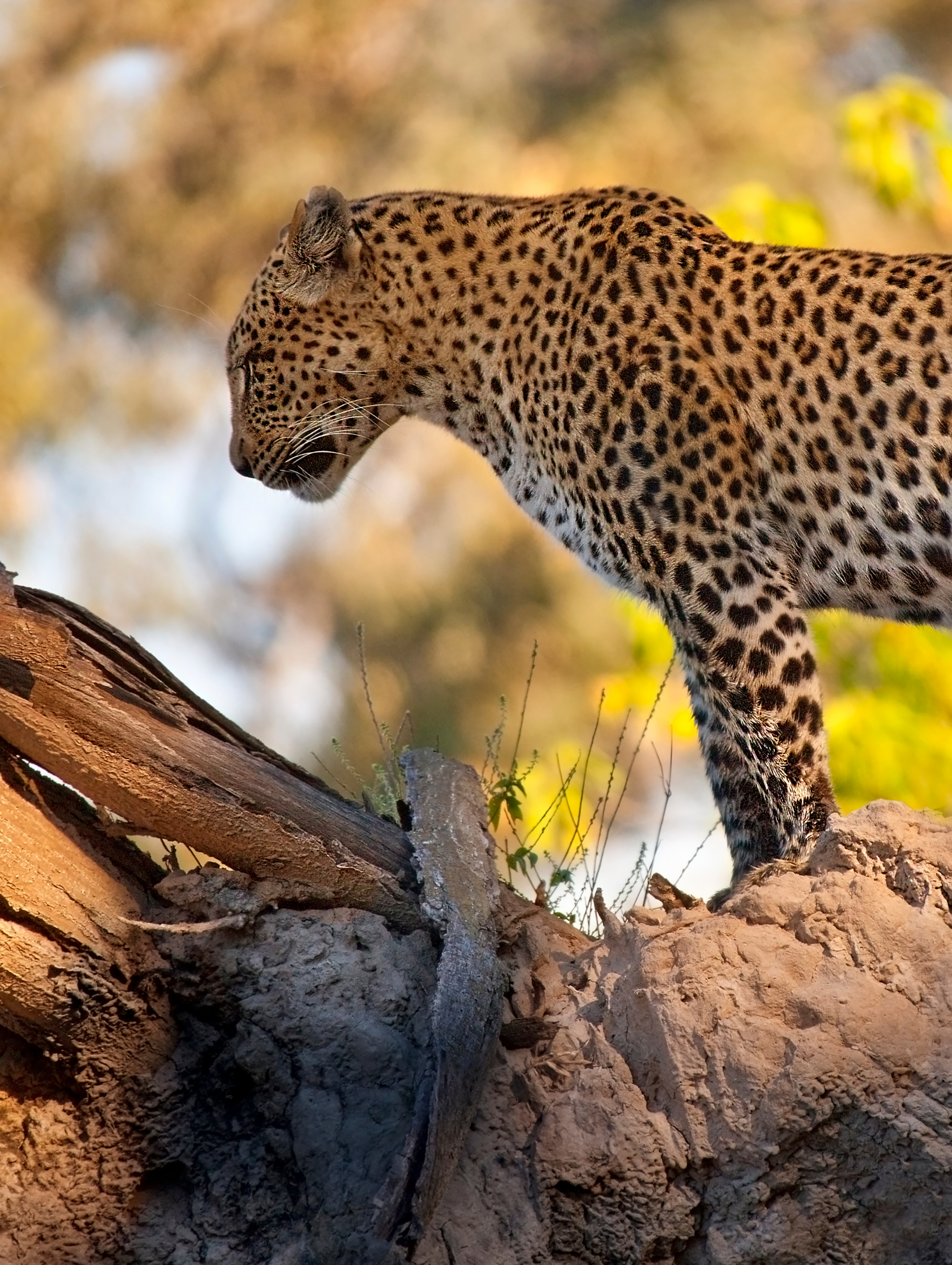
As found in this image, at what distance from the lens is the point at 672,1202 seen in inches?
198

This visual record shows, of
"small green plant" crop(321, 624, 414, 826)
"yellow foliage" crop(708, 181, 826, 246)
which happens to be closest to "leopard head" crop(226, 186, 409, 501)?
"small green plant" crop(321, 624, 414, 826)

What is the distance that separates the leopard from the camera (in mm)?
6496

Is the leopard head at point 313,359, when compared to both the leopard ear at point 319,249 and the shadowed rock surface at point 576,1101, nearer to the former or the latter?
the leopard ear at point 319,249

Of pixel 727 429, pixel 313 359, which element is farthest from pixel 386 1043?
pixel 313 359

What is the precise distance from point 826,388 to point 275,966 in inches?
120

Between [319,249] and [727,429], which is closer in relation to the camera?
[727,429]

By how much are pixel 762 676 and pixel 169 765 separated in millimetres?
2251

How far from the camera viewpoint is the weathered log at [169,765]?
5199 mm

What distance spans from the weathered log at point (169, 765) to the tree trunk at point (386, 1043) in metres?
0.01

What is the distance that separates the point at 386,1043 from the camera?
209 inches

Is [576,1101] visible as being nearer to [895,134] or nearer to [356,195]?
[895,134]

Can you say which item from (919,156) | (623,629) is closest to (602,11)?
(623,629)

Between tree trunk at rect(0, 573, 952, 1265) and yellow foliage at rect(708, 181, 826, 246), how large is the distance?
511cm

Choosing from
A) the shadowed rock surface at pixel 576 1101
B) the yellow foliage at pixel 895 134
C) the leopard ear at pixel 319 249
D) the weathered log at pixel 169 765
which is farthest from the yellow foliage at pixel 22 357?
the shadowed rock surface at pixel 576 1101
